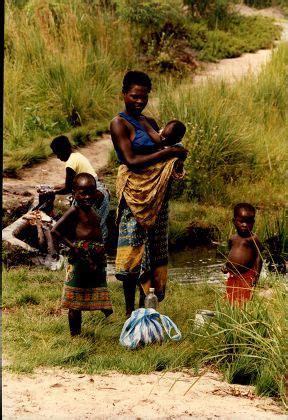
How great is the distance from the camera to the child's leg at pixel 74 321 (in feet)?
15.8

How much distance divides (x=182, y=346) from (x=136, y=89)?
5.17 feet

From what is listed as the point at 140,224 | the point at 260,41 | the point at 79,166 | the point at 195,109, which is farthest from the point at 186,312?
the point at 260,41

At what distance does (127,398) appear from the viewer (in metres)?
3.91

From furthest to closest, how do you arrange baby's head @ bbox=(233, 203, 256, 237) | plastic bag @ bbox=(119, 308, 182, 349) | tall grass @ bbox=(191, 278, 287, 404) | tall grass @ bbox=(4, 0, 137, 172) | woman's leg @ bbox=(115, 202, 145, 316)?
tall grass @ bbox=(4, 0, 137, 172), baby's head @ bbox=(233, 203, 256, 237), woman's leg @ bbox=(115, 202, 145, 316), plastic bag @ bbox=(119, 308, 182, 349), tall grass @ bbox=(191, 278, 287, 404)

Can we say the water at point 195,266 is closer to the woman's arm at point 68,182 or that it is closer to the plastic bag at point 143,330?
the woman's arm at point 68,182

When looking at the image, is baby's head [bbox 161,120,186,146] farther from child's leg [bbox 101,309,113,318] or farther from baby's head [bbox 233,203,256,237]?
child's leg [bbox 101,309,113,318]

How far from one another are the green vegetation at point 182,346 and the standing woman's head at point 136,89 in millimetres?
1274

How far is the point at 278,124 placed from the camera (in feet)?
38.1

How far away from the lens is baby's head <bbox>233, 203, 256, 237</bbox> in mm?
5223

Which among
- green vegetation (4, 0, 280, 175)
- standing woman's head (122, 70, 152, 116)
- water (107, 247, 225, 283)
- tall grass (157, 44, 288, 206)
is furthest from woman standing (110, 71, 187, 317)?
green vegetation (4, 0, 280, 175)

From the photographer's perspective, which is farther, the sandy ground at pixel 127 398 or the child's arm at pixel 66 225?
the child's arm at pixel 66 225

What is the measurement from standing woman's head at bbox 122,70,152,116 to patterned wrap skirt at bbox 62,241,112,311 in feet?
2.96

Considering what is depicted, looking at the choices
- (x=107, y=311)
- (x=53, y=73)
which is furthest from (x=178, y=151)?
(x=53, y=73)

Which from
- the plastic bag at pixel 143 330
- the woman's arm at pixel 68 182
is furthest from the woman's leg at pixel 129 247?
the woman's arm at pixel 68 182
